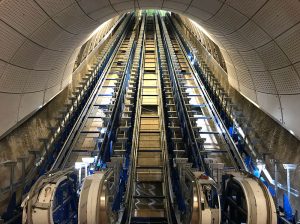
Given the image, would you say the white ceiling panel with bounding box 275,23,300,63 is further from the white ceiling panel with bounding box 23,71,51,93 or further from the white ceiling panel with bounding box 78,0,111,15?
the white ceiling panel with bounding box 23,71,51,93

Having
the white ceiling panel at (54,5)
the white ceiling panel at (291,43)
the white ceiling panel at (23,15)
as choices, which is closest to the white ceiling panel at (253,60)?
the white ceiling panel at (291,43)

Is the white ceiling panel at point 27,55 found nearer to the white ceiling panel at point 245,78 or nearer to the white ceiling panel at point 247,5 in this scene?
the white ceiling panel at point 247,5

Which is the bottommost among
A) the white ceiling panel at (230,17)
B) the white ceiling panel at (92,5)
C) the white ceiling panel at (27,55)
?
the white ceiling panel at (27,55)

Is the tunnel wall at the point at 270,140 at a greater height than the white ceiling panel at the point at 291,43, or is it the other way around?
the white ceiling panel at the point at 291,43

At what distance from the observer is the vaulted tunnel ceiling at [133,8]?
Result: 468 centimetres

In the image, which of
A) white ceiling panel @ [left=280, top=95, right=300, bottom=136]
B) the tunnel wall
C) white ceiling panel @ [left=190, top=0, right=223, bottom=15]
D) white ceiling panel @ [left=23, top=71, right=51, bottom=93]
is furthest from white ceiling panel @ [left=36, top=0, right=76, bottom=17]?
the tunnel wall

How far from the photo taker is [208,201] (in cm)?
415

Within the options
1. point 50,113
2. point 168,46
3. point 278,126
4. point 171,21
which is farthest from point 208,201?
point 171,21

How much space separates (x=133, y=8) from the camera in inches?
272

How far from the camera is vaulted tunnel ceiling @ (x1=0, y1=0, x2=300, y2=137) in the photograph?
4.68 metres

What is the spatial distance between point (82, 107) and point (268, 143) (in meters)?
5.71

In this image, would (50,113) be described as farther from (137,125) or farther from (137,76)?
(137,76)

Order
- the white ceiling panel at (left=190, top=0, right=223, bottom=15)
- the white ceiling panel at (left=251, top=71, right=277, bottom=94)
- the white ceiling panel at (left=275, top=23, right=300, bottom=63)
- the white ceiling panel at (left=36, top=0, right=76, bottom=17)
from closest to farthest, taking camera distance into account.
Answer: the white ceiling panel at (left=36, top=0, right=76, bottom=17) < the white ceiling panel at (left=275, top=23, right=300, bottom=63) < the white ceiling panel at (left=190, top=0, right=223, bottom=15) < the white ceiling panel at (left=251, top=71, right=277, bottom=94)

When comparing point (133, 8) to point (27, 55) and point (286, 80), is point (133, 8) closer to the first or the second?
point (27, 55)
